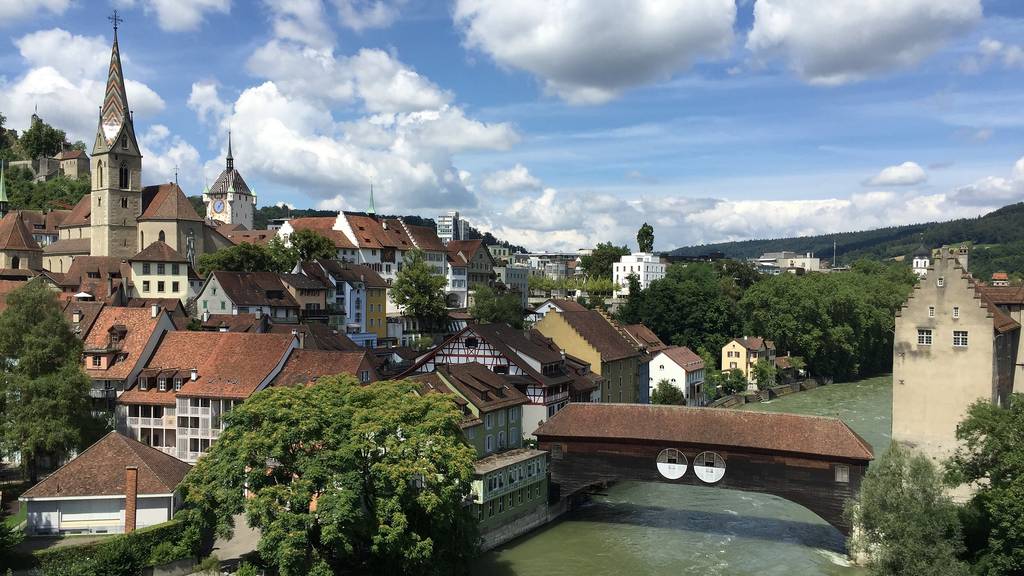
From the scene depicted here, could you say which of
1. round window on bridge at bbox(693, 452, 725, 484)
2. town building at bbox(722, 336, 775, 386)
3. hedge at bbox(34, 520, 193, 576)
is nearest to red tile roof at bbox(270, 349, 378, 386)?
hedge at bbox(34, 520, 193, 576)

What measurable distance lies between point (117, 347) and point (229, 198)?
2993 inches

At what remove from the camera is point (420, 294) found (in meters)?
64.0

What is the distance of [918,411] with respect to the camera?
3416 centimetres

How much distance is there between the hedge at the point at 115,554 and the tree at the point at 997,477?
22350mm

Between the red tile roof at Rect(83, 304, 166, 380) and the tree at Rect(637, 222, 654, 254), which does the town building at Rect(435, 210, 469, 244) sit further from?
the red tile roof at Rect(83, 304, 166, 380)

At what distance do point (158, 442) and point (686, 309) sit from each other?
45966mm

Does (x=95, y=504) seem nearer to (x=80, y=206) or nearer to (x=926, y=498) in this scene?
(x=926, y=498)

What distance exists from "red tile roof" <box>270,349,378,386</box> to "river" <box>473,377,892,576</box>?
8725 mm

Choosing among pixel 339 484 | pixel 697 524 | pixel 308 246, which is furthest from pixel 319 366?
pixel 308 246

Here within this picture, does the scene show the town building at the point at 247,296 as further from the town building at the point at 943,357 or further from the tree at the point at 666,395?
the town building at the point at 943,357

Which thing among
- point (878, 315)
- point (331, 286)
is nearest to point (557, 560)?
point (331, 286)

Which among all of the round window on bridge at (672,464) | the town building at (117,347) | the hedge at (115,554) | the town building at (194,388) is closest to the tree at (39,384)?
the town building at (117,347)

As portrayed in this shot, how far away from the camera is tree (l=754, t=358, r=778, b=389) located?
67438 mm

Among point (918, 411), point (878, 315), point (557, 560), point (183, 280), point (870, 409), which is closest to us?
point (557, 560)
